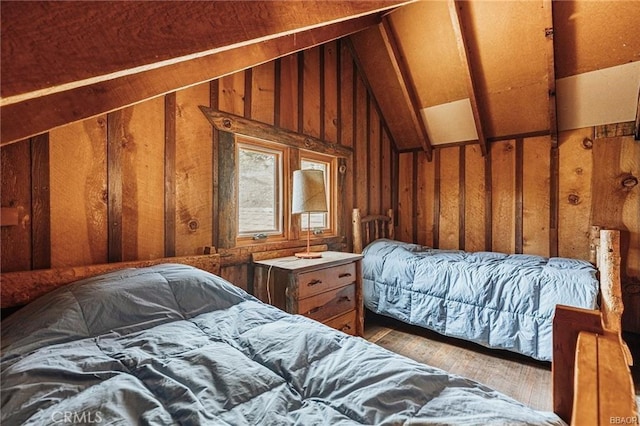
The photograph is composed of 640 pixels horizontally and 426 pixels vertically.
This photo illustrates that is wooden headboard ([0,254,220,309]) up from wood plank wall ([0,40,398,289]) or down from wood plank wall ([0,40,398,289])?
down

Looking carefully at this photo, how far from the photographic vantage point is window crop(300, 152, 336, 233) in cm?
283

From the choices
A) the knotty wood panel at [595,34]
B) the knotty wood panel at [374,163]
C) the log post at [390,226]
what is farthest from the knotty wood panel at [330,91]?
the knotty wood panel at [595,34]

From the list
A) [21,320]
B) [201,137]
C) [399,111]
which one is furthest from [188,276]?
[399,111]

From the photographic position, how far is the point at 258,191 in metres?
2.41

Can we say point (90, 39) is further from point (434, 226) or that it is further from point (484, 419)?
point (434, 226)

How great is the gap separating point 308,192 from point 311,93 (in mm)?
1244

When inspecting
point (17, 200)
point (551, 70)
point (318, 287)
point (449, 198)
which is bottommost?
point (318, 287)

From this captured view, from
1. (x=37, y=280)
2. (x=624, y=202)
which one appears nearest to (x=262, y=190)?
(x=37, y=280)

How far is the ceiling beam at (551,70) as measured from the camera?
233 centimetres

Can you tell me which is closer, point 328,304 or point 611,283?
point 611,283

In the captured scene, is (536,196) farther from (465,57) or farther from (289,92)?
(289,92)

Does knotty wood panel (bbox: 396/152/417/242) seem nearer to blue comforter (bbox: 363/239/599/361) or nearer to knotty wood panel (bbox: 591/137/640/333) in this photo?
blue comforter (bbox: 363/239/599/361)

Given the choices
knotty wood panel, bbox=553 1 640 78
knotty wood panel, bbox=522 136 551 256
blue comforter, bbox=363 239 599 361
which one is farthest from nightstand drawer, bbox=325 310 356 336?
knotty wood panel, bbox=553 1 640 78

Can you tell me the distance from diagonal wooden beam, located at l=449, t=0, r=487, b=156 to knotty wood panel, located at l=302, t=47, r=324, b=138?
1.28 metres
